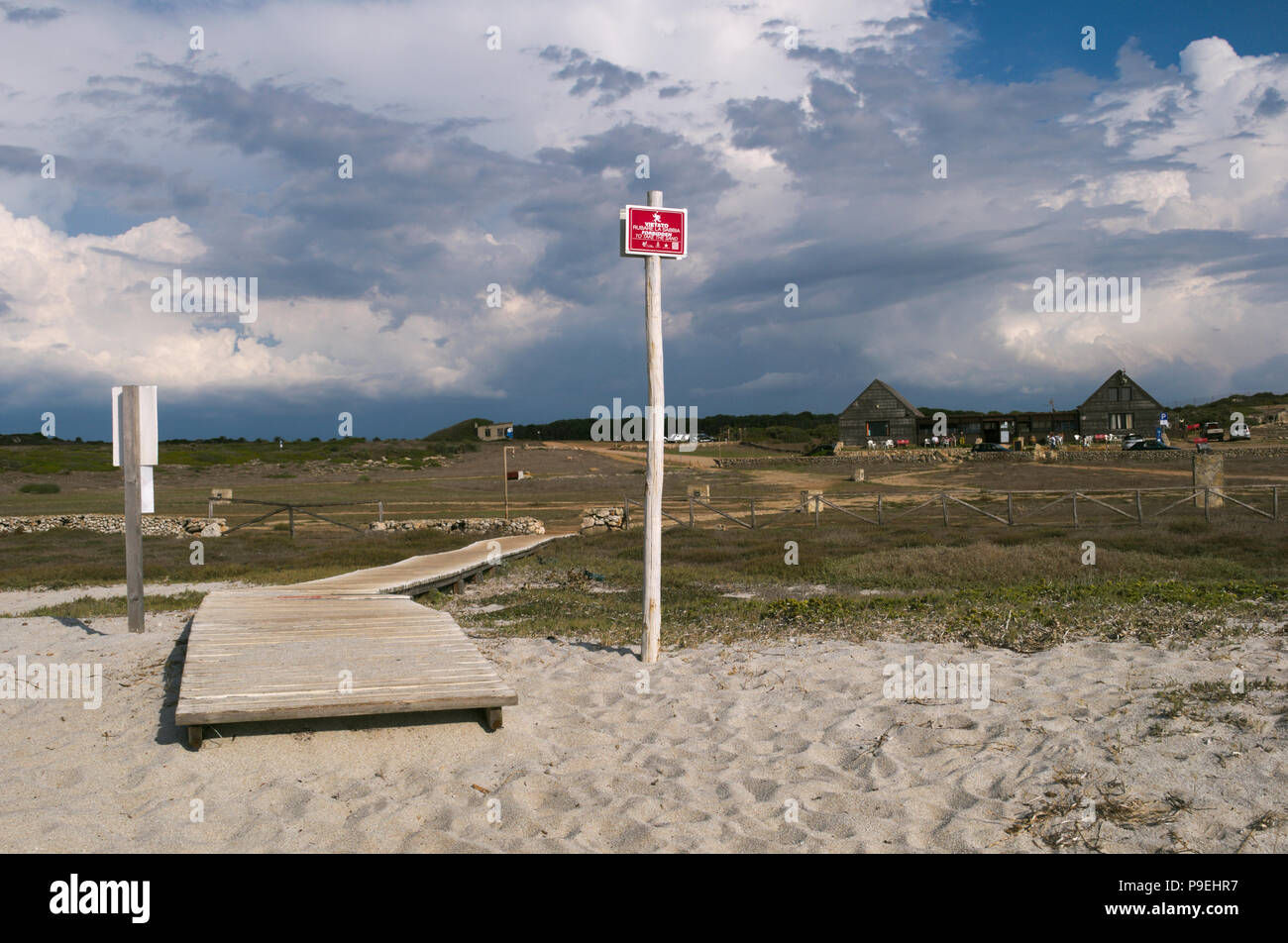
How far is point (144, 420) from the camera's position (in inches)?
362

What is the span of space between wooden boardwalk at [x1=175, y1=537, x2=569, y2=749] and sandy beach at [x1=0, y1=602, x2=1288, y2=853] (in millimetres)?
251

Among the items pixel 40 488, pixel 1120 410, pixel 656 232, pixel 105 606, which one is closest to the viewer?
pixel 656 232

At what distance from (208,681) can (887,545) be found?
15258 millimetres

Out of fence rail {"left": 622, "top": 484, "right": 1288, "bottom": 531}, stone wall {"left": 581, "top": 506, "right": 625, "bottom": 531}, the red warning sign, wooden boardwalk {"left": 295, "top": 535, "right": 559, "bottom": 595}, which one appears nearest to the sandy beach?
the red warning sign

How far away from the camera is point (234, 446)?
309 feet

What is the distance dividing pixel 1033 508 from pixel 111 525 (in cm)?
3217

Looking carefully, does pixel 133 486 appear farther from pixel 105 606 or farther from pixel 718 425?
pixel 718 425

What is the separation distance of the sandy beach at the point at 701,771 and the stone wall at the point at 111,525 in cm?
2355

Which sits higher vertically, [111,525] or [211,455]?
[211,455]

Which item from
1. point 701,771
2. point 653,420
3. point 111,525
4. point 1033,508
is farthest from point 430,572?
point 1033,508

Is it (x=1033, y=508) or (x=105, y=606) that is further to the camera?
(x=1033, y=508)

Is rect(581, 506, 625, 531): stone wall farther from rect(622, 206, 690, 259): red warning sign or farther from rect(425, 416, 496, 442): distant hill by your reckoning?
rect(425, 416, 496, 442): distant hill

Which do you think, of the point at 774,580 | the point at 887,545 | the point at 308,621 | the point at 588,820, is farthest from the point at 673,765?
the point at 887,545
